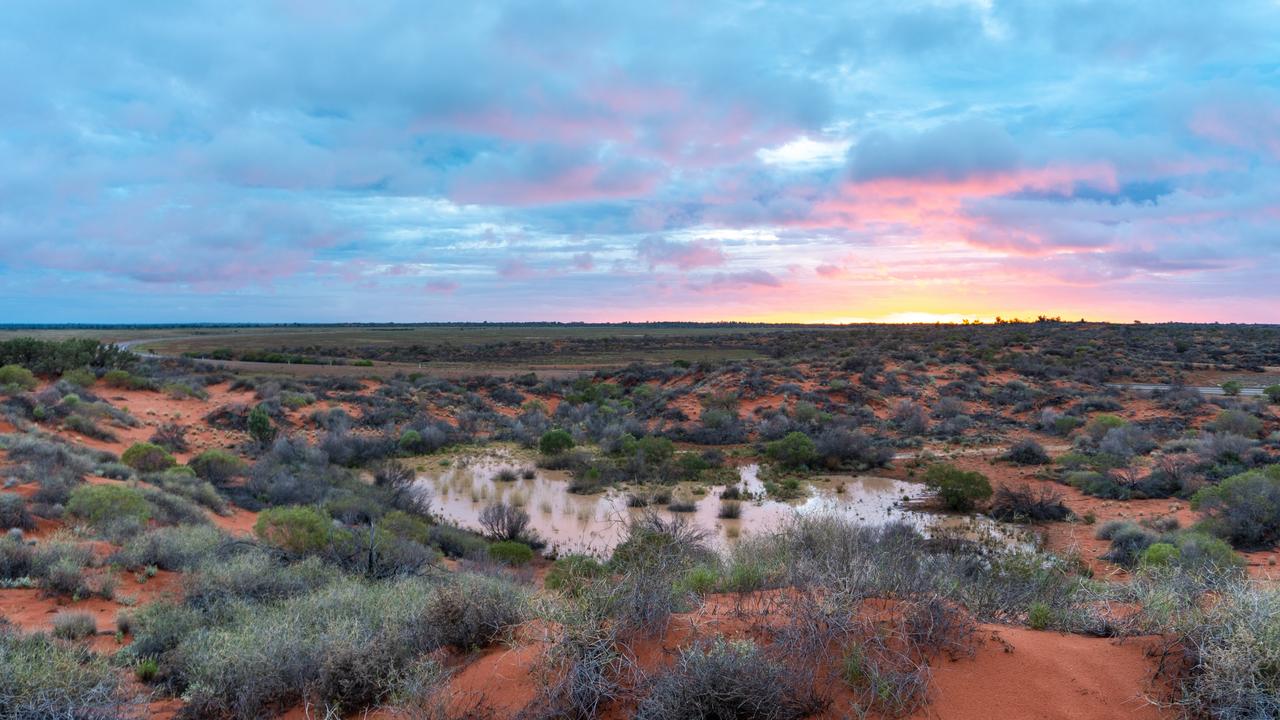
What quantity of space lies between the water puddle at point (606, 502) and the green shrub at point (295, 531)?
4.81 m

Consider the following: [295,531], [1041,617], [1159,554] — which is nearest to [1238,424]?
[1159,554]

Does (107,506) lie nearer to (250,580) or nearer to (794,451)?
(250,580)

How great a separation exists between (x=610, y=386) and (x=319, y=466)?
64.2 feet

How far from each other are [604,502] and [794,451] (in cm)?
676

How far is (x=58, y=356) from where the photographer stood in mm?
26125

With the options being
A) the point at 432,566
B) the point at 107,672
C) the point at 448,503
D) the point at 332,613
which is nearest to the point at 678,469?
the point at 448,503

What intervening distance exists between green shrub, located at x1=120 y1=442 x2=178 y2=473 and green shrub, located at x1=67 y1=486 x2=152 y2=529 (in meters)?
4.46

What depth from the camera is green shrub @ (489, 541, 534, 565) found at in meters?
11.8

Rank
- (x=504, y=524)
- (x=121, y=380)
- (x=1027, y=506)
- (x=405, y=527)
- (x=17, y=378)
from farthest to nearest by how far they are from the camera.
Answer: (x=121, y=380) < (x=17, y=378) < (x=1027, y=506) < (x=504, y=524) < (x=405, y=527)

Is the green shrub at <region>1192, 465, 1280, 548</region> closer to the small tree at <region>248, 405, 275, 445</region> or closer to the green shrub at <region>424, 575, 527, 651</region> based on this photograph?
the green shrub at <region>424, 575, 527, 651</region>

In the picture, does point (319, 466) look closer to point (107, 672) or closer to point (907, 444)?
point (107, 672)

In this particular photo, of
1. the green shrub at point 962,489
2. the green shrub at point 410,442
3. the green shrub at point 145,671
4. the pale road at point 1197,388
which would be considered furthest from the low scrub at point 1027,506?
the pale road at point 1197,388

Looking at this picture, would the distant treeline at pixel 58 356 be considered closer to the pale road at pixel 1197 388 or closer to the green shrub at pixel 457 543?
the green shrub at pixel 457 543

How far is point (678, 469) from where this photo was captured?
19953mm
